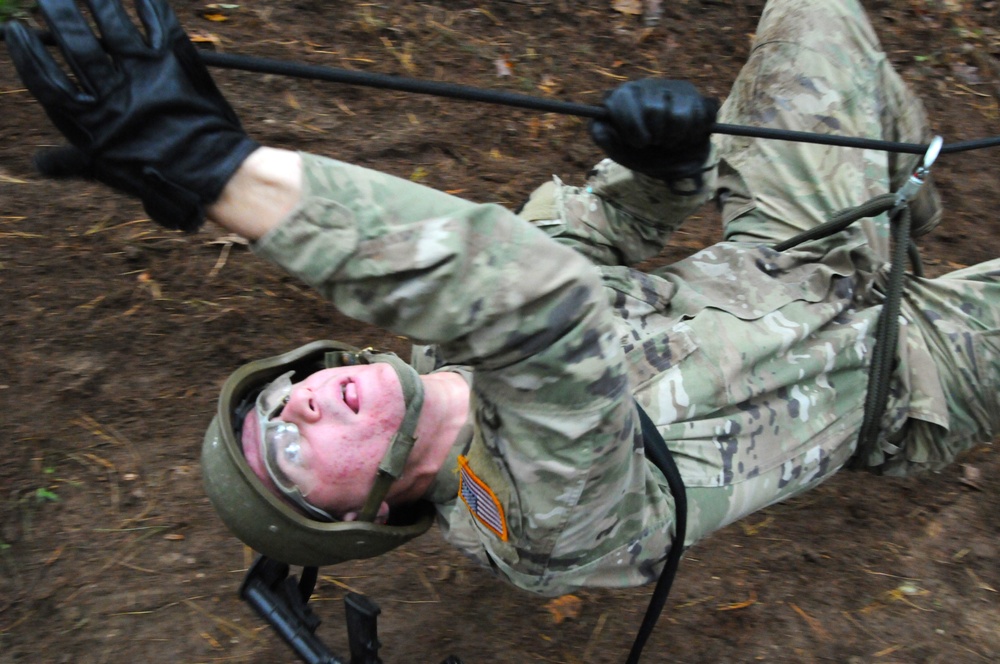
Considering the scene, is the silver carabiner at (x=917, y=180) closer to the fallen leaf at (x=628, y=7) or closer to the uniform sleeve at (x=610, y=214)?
the uniform sleeve at (x=610, y=214)

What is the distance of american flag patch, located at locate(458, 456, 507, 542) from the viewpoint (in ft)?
5.78

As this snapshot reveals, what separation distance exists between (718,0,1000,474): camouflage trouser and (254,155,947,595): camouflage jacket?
0.11 metres

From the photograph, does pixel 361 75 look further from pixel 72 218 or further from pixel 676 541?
pixel 72 218

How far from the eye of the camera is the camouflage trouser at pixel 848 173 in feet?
8.02

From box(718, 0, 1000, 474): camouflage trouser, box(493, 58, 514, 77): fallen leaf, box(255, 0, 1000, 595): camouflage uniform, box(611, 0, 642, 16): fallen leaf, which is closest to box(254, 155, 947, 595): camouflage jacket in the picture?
box(255, 0, 1000, 595): camouflage uniform

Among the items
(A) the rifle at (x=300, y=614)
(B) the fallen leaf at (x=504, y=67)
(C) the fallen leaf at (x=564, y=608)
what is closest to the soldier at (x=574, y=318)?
(A) the rifle at (x=300, y=614)

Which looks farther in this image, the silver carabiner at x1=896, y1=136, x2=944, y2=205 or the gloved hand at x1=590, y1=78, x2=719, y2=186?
the silver carabiner at x1=896, y1=136, x2=944, y2=205

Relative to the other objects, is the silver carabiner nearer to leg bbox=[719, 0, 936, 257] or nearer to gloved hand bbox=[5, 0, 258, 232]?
leg bbox=[719, 0, 936, 257]

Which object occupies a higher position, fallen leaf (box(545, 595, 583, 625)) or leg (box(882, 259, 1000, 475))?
leg (box(882, 259, 1000, 475))

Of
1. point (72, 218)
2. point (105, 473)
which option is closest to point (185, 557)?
point (105, 473)

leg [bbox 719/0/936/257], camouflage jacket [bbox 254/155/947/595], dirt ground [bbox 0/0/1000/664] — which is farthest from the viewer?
leg [bbox 719/0/936/257]

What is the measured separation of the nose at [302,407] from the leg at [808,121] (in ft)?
4.47

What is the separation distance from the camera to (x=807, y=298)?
239 centimetres

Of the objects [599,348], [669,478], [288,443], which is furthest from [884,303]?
[288,443]
